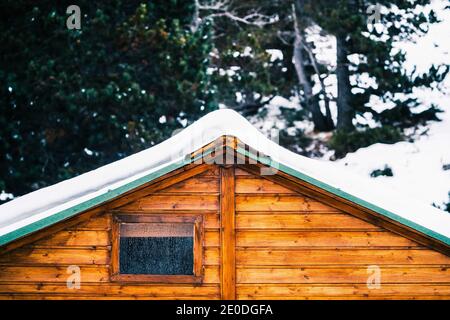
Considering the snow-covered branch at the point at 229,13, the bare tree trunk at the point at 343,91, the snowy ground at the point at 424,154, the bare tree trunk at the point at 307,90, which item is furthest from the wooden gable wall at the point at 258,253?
the bare tree trunk at the point at 307,90

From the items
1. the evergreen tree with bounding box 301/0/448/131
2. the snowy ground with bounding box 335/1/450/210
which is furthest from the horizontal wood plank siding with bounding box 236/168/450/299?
the evergreen tree with bounding box 301/0/448/131

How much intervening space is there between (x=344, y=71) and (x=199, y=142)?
16.1m

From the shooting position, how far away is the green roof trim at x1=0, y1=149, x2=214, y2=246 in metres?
6.59

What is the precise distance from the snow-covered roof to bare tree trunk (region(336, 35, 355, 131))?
14931 mm

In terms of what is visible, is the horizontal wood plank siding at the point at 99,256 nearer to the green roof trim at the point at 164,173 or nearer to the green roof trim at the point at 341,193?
the green roof trim at the point at 164,173

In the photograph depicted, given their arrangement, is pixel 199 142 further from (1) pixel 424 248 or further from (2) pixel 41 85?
(2) pixel 41 85

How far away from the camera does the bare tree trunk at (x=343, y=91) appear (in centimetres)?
2167

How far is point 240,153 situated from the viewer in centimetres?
689

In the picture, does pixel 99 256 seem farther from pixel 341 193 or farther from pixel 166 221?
pixel 341 193

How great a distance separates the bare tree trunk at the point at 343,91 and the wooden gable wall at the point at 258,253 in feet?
48.6

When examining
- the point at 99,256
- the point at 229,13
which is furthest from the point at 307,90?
the point at 99,256

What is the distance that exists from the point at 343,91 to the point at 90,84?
948 centimetres

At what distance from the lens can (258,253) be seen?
7.07 metres

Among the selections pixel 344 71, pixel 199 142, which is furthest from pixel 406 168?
pixel 199 142
